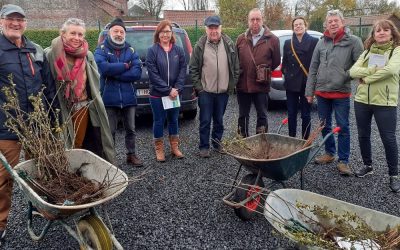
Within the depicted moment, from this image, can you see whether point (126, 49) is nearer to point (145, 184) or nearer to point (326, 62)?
point (145, 184)

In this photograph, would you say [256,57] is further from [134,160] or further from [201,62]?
[134,160]

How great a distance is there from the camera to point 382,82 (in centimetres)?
390

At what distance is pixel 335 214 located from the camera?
2.45 meters

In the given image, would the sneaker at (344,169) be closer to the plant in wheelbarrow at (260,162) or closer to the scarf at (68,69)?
the plant in wheelbarrow at (260,162)

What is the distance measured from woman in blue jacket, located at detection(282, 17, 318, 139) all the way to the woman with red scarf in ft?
8.97

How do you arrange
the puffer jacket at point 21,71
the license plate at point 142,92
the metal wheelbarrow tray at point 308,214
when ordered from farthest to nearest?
the license plate at point 142,92 → the puffer jacket at point 21,71 → the metal wheelbarrow tray at point 308,214

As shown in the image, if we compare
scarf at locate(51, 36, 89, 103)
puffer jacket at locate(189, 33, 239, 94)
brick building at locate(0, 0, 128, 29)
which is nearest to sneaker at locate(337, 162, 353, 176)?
puffer jacket at locate(189, 33, 239, 94)

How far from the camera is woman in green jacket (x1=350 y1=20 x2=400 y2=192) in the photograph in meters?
3.82

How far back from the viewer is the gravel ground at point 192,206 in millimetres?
3170

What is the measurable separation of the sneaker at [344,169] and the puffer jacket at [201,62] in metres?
1.80

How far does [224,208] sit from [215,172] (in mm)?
1012

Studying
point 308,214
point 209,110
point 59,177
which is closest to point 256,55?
point 209,110

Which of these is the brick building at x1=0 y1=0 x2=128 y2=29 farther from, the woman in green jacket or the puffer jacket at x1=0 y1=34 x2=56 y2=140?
the woman in green jacket

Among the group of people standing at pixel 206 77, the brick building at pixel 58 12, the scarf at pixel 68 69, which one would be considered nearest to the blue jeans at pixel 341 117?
the group of people standing at pixel 206 77
